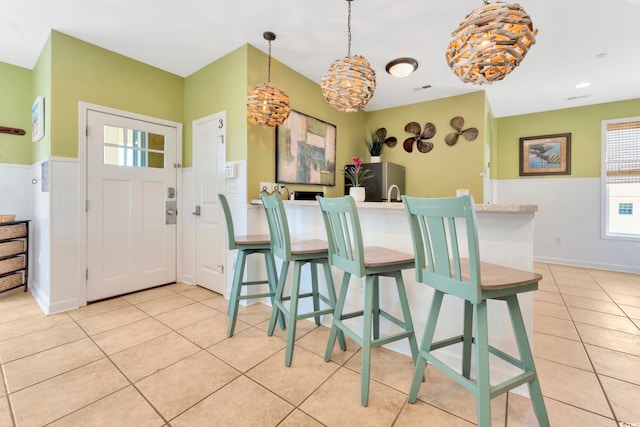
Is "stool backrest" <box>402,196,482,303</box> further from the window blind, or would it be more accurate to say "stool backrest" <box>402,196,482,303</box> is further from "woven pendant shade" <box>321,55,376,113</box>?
the window blind

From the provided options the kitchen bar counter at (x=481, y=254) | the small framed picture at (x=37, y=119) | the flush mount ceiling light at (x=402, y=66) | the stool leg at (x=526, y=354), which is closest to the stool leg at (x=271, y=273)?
the kitchen bar counter at (x=481, y=254)

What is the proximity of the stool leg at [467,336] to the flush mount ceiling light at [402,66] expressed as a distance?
8.37 feet

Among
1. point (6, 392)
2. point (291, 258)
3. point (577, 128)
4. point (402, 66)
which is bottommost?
point (6, 392)

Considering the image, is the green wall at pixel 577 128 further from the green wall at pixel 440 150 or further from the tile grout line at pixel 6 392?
the tile grout line at pixel 6 392

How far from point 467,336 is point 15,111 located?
4776 mm

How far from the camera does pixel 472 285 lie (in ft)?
3.66

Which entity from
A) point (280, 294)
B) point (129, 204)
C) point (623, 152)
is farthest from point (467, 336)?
point (623, 152)

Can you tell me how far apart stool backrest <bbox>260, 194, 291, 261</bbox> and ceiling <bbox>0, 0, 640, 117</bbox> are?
1594 mm

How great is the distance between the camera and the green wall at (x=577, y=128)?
4.36m

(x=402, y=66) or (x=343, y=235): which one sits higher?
(x=402, y=66)

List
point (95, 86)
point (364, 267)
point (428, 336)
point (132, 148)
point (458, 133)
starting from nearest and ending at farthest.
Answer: point (428, 336) < point (364, 267) < point (95, 86) < point (132, 148) < point (458, 133)

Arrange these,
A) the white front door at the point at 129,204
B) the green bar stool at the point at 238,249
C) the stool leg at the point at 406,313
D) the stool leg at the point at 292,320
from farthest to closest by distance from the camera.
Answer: the white front door at the point at 129,204 < the green bar stool at the point at 238,249 < the stool leg at the point at 292,320 < the stool leg at the point at 406,313

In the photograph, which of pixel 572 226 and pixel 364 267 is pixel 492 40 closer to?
pixel 364 267

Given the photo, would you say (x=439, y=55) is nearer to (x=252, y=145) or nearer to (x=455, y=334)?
(x=252, y=145)
